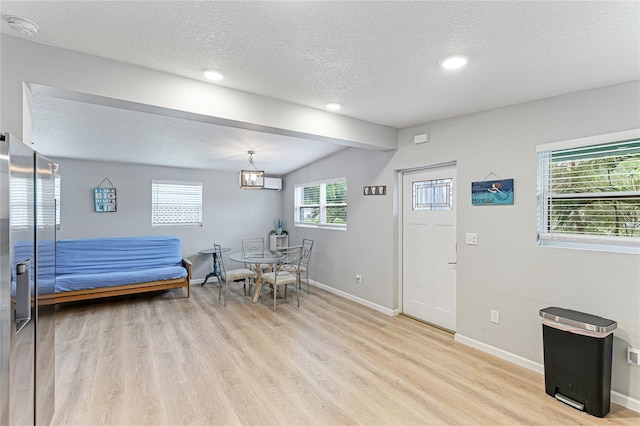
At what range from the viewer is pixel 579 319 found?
2.29 meters

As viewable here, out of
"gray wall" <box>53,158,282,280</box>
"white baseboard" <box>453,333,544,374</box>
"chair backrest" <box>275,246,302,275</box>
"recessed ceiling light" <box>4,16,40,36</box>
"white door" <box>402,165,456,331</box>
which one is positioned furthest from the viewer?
"gray wall" <box>53,158,282,280</box>

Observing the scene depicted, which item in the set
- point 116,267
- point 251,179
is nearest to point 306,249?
point 251,179

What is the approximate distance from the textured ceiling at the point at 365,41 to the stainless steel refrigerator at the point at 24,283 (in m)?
0.87

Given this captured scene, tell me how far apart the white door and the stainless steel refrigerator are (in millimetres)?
3619

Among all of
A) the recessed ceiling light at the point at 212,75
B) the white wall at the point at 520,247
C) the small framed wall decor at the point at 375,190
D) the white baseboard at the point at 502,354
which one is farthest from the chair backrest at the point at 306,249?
the recessed ceiling light at the point at 212,75

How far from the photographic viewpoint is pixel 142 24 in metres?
1.75

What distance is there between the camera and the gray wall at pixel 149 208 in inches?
202

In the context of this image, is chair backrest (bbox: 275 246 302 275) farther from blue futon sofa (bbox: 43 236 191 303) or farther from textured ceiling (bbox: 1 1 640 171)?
textured ceiling (bbox: 1 1 640 171)

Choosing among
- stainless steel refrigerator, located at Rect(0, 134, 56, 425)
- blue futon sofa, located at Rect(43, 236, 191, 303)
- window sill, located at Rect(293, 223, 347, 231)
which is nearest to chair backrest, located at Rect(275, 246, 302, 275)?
window sill, located at Rect(293, 223, 347, 231)

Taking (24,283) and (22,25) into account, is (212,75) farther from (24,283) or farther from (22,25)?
(24,283)

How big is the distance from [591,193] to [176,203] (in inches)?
242

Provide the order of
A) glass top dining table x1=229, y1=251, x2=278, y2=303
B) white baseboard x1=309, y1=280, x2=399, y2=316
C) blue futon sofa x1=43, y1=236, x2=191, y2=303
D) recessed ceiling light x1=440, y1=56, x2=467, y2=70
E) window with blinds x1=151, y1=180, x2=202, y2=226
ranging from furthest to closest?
window with blinds x1=151, y1=180, x2=202, y2=226
glass top dining table x1=229, y1=251, x2=278, y2=303
blue futon sofa x1=43, y1=236, x2=191, y2=303
white baseboard x1=309, y1=280, x2=399, y2=316
recessed ceiling light x1=440, y1=56, x2=467, y2=70

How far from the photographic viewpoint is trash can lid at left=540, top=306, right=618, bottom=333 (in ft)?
7.09

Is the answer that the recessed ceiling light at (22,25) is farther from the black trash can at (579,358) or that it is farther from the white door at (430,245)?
the black trash can at (579,358)
